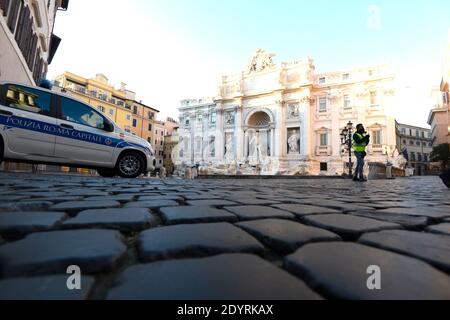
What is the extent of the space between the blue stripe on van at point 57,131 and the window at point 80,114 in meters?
0.27

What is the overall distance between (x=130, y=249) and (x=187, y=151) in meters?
41.5

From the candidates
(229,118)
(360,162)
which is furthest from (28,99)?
(229,118)

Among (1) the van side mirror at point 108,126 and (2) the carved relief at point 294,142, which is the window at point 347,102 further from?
(1) the van side mirror at point 108,126

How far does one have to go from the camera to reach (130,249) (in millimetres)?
821

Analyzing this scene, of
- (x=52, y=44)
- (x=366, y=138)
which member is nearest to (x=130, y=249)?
(x=366, y=138)

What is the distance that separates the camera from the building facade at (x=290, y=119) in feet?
97.5

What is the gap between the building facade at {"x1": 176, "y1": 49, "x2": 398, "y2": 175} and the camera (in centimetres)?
2970

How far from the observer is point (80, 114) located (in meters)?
5.73

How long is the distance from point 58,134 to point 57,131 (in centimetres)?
7

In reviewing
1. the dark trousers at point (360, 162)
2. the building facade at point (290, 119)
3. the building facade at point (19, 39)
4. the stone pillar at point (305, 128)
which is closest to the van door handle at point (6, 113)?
the building facade at point (19, 39)

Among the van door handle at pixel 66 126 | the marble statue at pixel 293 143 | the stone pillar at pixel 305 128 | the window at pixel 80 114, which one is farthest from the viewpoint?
the marble statue at pixel 293 143

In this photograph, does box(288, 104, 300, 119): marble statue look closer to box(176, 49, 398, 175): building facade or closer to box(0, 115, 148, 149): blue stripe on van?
box(176, 49, 398, 175): building facade
